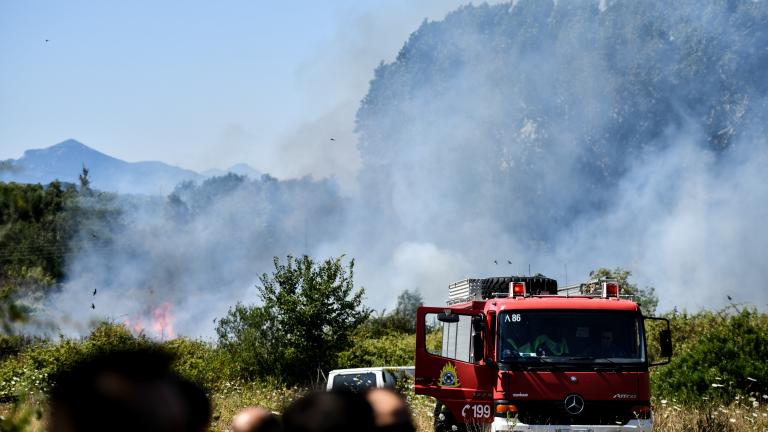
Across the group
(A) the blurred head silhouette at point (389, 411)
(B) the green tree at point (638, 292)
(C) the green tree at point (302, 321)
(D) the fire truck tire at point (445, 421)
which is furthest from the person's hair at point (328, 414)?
(B) the green tree at point (638, 292)

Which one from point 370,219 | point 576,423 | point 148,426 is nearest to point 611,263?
point 370,219

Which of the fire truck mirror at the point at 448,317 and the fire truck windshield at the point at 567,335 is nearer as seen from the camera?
the fire truck mirror at the point at 448,317

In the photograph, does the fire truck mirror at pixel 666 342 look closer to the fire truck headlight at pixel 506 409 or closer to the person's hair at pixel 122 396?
the fire truck headlight at pixel 506 409

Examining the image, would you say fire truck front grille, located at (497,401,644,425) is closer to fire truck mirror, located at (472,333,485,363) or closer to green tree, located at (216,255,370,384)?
fire truck mirror, located at (472,333,485,363)

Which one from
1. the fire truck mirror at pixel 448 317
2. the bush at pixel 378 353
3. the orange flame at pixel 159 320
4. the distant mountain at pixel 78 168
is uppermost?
the distant mountain at pixel 78 168

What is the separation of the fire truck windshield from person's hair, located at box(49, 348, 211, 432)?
35.9 ft

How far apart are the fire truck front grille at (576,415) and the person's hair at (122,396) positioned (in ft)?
35.3

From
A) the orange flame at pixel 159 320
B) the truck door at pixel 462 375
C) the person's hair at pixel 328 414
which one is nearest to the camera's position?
the person's hair at pixel 328 414

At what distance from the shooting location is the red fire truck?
41.2 feet

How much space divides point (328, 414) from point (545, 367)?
1057cm

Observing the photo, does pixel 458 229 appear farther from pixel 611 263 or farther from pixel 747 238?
pixel 747 238

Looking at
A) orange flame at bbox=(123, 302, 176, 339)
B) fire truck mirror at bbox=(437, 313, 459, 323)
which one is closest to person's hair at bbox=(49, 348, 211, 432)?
fire truck mirror at bbox=(437, 313, 459, 323)

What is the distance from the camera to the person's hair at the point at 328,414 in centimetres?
243

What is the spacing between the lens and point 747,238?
44.8 meters
